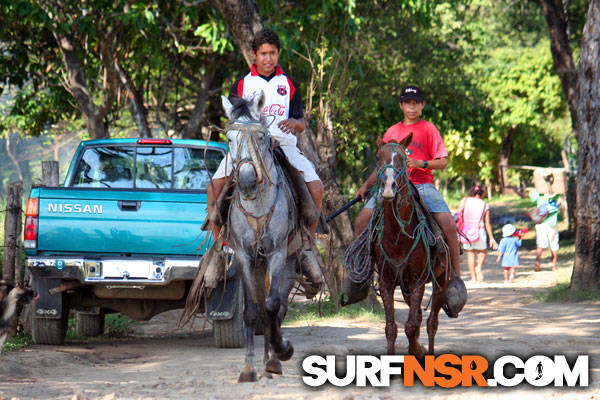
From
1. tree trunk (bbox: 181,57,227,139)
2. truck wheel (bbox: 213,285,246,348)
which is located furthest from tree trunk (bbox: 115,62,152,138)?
truck wheel (bbox: 213,285,246,348)

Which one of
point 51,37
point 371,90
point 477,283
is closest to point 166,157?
point 477,283

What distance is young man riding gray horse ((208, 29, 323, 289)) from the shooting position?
7039 millimetres

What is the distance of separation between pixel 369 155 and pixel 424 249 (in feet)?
59.9

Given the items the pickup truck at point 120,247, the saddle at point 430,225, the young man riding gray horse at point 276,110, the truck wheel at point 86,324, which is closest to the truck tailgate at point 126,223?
the pickup truck at point 120,247

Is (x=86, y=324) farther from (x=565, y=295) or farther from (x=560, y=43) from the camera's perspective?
(x=560, y=43)

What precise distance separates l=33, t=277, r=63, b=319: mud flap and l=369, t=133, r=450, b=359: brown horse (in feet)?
11.3

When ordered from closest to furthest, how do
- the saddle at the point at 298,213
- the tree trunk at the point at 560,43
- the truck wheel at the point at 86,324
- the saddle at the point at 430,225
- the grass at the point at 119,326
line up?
the saddle at the point at 298,213, the saddle at the point at 430,225, the truck wheel at the point at 86,324, the grass at the point at 119,326, the tree trunk at the point at 560,43

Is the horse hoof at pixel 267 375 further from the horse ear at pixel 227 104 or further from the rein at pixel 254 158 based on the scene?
the horse ear at pixel 227 104

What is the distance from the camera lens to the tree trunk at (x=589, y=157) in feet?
45.0

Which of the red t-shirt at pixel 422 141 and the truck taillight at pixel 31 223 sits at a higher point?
the red t-shirt at pixel 422 141

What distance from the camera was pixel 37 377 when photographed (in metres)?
7.21

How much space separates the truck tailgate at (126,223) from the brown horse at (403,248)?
78.3 inches

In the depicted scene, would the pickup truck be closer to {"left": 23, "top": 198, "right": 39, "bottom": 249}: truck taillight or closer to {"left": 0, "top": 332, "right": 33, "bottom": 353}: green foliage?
{"left": 23, "top": 198, "right": 39, "bottom": 249}: truck taillight

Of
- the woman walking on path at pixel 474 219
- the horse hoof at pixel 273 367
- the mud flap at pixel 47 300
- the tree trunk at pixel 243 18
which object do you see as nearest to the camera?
the horse hoof at pixel 273 367
